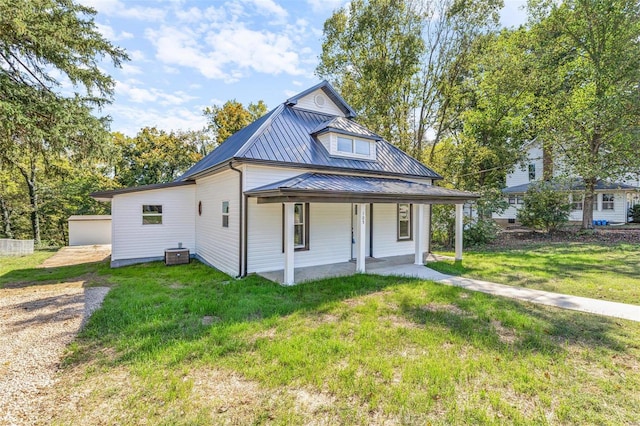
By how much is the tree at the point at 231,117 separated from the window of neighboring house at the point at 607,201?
28954mm

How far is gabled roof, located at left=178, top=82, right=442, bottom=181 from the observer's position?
8.64 m

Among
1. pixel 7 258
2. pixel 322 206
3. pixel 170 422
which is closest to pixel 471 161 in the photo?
pixel 322 206

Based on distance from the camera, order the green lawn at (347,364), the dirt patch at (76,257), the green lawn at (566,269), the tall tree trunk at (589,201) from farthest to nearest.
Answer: the tall tree trunk at (589,201) → the dirt patch at (76,257) → the green lawn at (566,269) → the green lawn at (347,364)

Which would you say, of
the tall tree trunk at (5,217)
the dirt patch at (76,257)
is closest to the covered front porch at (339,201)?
the dirt patch at (76,257)

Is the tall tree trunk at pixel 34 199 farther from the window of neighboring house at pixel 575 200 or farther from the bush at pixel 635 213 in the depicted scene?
the bush at pixel 635 213

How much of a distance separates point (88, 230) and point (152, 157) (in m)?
7.65

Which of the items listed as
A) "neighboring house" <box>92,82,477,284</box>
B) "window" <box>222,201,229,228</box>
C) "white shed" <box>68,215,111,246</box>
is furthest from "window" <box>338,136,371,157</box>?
"white shed" <box>68,215,111,246</box>

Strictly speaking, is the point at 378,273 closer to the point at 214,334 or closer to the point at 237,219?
the point at 237,219

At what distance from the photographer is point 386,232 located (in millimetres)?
11055

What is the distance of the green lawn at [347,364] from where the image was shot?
2855 mm

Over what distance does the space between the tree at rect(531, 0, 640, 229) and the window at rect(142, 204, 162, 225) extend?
791 inches

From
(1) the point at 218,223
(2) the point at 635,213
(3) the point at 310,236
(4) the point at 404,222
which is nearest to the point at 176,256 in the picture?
(1) the point at 218,223

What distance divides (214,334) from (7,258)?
46.4ft

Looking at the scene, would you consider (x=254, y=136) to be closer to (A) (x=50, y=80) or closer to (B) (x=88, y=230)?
(A) (x=50, y=80)
